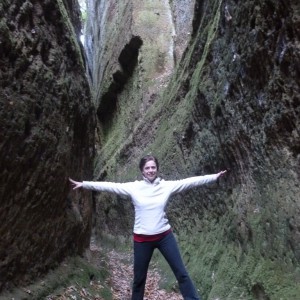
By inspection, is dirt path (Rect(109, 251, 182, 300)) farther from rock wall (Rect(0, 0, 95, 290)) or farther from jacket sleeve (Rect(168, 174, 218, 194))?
jacket sleeve (Rect(168, 174, 218, 194))

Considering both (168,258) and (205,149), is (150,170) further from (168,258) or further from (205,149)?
(205,149)

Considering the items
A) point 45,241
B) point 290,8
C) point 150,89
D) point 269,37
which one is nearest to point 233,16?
point 269,37

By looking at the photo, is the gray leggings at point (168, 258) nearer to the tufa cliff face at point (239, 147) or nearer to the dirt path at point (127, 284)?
the tufa cliff face at point (239, 147)

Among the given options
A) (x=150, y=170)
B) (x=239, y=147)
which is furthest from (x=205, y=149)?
(x=150, y=170)

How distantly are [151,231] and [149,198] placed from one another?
0.40 meters

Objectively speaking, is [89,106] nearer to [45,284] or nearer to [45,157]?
[45,157]

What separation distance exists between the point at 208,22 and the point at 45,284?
277 inches

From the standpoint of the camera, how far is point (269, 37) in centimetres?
567

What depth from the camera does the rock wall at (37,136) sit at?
16.7 ft

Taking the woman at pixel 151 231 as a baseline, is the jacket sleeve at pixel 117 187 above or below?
A: above

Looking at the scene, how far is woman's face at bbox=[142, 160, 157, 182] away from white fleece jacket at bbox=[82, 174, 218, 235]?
63 mm

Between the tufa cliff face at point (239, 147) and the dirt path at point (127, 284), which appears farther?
the dirt path at point (127, 284)

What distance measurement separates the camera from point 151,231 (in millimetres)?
5078

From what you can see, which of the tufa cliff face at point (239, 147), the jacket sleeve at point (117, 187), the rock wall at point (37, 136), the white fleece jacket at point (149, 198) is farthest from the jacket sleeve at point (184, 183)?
the rock wall at point (37, 136)
